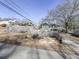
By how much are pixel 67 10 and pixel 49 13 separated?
8618mm

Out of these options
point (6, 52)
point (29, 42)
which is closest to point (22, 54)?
point (6, 52)

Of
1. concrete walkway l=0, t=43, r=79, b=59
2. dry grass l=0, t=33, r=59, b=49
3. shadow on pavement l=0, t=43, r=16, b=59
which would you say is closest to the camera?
shadow on pavement l=0, t=43, r=16, b=59

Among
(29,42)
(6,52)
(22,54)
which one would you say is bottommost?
(22,54)

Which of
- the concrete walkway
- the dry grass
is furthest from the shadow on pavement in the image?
the dry grass

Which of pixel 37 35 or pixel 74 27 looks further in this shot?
pixel 74 27

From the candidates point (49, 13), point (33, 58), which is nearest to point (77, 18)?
point (49, 13)

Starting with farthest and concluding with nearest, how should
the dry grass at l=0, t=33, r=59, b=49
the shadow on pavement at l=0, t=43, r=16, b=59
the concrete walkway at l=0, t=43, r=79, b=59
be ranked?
1. the dry grass at l=0, t=33, r=59, b=49
2. the concrete walkway at l=0, t=43, r=79, b=59
3. the shadow on pavement at l=0, t=43, r=16, b=59

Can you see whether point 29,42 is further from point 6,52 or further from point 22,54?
point 6,52

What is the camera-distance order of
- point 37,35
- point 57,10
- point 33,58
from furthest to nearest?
point 57,10 → point 37,35 → point 33,58

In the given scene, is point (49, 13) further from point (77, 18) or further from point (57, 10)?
point (77, 18)

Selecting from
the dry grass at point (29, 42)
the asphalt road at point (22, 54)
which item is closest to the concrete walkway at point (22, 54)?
the asphalt road at point (22, 54)

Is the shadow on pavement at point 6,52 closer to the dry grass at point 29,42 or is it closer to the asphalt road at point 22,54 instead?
the asphalt road at point 22,54

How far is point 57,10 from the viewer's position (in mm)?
34625

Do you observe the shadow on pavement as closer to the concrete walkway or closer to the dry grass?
the concrete walkway
